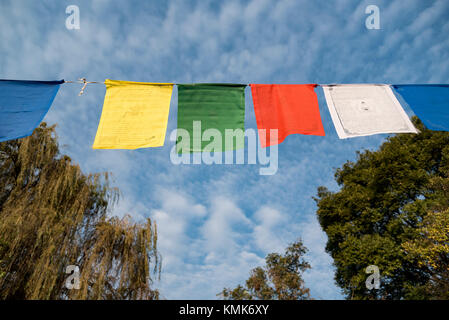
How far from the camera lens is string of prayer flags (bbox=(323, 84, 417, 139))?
3.85 meters

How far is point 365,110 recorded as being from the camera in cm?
401

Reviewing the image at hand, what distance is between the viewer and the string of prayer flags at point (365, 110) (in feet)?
12.6

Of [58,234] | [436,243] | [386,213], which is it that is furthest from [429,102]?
[386,213]

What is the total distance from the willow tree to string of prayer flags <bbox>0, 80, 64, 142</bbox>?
11.9 ft

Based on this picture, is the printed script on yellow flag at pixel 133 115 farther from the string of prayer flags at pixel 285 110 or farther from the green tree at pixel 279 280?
the green tree at pixel 279 280

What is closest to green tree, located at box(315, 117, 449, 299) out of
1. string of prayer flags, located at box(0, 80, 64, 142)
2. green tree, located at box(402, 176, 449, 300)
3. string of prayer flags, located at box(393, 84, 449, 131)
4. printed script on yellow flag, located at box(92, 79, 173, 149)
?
green tree, located at box(402, 176, 449, 300)

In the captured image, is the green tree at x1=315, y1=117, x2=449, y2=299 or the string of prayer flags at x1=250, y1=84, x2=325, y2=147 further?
the green tree at x1=315, y1=117, x2=449, y2=299

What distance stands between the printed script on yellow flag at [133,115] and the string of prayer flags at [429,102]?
133 inches

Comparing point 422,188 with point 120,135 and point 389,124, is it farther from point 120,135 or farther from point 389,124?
point 120,135

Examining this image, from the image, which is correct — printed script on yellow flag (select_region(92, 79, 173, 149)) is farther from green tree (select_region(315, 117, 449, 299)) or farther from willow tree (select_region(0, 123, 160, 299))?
green tree (select_region(315, 117, 449, 299))

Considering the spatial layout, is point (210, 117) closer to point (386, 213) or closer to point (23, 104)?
point (23, 104)

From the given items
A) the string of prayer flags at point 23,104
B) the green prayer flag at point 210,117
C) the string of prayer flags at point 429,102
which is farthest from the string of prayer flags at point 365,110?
the string of prayer flags at point 23,104

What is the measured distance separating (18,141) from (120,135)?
5660mm

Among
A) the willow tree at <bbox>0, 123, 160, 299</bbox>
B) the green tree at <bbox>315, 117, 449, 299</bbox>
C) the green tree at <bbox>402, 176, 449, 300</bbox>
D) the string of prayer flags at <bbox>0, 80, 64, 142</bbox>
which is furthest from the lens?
the green tree at <bbox>315, 117, 449, 299</bbox>
